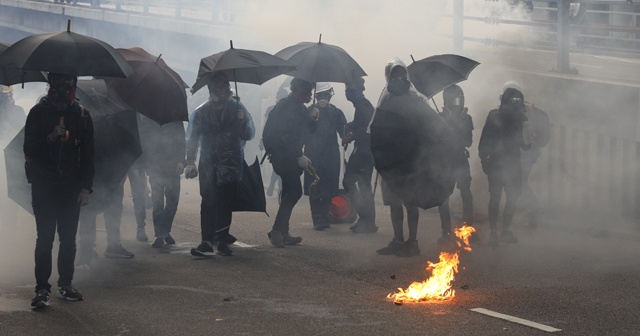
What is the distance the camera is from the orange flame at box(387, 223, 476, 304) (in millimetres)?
8859

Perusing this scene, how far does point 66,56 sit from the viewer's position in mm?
8867

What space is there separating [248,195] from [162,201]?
896 millimetres

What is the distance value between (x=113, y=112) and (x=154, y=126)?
3.35 feet

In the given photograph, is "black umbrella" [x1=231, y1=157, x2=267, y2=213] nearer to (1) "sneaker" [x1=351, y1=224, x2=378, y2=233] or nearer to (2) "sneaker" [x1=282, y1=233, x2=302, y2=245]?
(2) "sneaker" [x1=282, y1=233, x2=302, y2=245]

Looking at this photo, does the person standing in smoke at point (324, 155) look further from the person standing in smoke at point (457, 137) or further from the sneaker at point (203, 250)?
the sneaker at point (203, 250)

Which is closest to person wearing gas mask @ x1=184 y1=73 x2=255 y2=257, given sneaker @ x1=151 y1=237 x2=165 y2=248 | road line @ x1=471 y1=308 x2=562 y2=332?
sneaker @ x1=151 y1=237 x2=165 y2=248

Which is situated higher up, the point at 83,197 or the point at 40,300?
the point at 83,197

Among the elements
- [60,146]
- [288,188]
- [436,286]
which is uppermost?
[60,146]

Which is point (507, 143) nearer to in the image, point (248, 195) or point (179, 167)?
point (248, 195)

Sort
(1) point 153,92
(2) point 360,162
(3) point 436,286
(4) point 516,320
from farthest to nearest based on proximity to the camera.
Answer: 1. (2) point 360,162
2. (1) point 153,92
3. (3) point 436,286
4. (4) point 516,320

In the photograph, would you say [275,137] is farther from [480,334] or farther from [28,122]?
[480,334]

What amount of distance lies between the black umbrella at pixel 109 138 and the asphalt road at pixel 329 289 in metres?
0.69

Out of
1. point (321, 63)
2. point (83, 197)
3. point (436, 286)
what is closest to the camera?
point (83, 197)

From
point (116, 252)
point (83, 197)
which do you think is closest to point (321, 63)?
point (116, 252)
